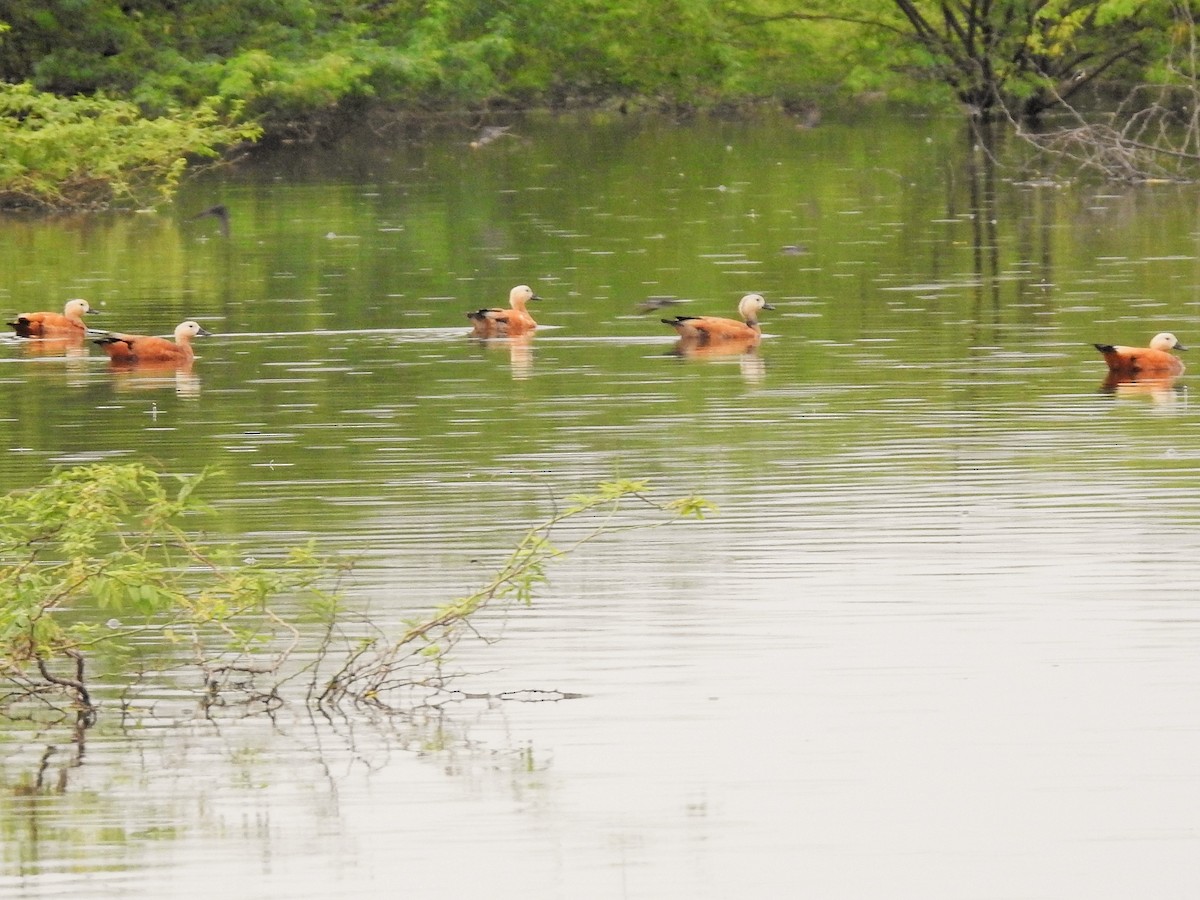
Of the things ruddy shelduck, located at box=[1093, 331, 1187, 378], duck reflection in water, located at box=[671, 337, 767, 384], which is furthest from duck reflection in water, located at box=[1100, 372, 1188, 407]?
duck reflection in water, located at box=[671, 337, 767, 384]

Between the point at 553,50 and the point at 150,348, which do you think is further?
the point at 553,50

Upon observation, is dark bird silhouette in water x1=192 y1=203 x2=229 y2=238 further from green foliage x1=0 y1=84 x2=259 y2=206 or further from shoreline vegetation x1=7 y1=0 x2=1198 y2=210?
shoreline vegetation x1=7 y1=0 x2=1198 y2=210

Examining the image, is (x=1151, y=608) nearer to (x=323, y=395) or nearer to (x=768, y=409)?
(x=768, y=409)

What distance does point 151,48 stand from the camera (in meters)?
52.0

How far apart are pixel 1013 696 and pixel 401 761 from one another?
2186 mm

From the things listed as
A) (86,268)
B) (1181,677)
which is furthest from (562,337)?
(1181,677)

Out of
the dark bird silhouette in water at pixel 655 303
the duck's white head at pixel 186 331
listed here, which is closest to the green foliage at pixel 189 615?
the duck's white head at pixel 186 331

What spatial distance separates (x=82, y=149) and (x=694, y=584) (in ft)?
104

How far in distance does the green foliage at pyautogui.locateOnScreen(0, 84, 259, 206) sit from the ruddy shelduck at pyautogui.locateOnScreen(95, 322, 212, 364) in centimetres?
1895

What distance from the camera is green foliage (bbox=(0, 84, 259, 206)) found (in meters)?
39.7

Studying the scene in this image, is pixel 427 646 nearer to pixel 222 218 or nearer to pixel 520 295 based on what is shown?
pixel 520 295

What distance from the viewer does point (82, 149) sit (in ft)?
135

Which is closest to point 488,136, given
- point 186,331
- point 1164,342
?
point 186,331

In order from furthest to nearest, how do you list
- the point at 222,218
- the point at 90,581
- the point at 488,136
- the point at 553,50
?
the point at 553,50 < the point at 488,136 < the point at 222,218 < the point at 90,581
